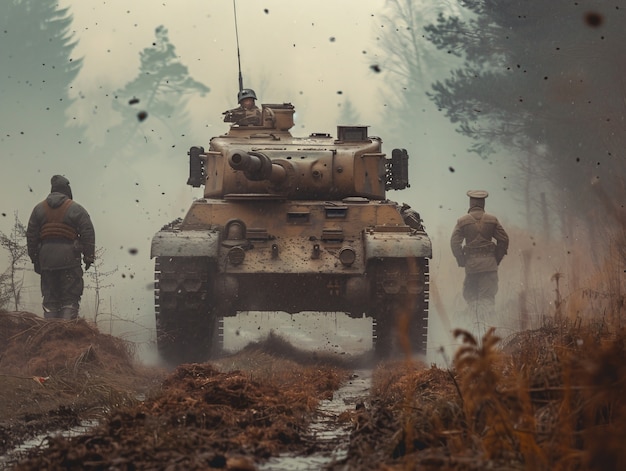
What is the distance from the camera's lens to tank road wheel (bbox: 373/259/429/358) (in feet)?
38.2

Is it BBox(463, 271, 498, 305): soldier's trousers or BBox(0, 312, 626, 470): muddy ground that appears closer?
BBox(0, 312, 626, 470): muddy ground

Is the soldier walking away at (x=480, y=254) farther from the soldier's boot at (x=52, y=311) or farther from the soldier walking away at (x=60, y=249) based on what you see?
the soldier's boot at (x=52, y=311)

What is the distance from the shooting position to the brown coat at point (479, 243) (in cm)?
1480

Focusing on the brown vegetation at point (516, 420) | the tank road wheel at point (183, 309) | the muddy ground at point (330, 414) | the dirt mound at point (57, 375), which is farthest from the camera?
the tank road wheel at point (183, 309)

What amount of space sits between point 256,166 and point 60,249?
2.47 m

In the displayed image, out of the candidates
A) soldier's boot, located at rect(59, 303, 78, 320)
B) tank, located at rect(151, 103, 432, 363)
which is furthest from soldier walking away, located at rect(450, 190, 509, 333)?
soldier's boot, located at rect(59, 303, 78, 320)

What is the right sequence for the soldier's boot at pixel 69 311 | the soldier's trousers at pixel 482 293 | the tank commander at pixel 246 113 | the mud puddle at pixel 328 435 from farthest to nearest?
the soldier's trousers at pixel 482 293, the tank commander at pixel 246 113, the soldier's boot at pixel 69 311, the mud puddle at pixel 328 435

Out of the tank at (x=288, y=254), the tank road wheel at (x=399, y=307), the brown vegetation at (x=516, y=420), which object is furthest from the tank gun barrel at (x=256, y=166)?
the brown vegetation at (x=516, y=420)

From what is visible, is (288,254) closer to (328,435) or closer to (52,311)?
(52,311)

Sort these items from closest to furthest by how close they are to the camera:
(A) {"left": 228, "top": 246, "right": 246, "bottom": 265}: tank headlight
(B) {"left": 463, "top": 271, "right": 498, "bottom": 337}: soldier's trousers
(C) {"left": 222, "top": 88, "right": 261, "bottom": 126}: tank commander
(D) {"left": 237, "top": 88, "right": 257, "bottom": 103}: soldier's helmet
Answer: (A) {"left": 228, "top": 246, "right": 246, "bottom": 265}: tank headlight, (C) {"left": 222, "top": 88, "right": 261, "bottom": 126}: tank commander, (D) {"left": 237, "top": 88, "right": 257, "bottom": 103}: soldier's helmet, (B) {"left": 463, "top": 271, "right": 498, "bottom": 337}: soldier's trousers

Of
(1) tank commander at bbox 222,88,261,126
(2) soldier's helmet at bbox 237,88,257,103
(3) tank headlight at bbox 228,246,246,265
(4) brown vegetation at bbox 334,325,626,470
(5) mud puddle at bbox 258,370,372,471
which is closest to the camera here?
(4) brown vegetation at bbox 334,325,626,470

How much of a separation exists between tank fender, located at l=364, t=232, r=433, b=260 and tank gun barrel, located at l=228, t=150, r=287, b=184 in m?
1.21

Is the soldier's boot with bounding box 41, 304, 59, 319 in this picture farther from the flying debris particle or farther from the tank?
the flying debris particle

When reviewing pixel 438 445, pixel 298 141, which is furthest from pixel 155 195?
pixel 438 445
